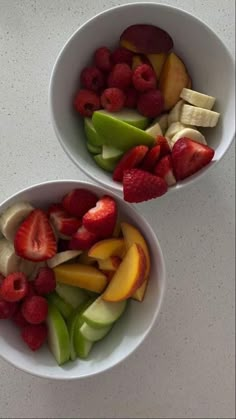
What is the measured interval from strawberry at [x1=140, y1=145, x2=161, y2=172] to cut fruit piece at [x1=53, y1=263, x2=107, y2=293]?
0.17 metres

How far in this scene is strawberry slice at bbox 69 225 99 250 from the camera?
31.5 inches

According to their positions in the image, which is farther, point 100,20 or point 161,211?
point 161,211

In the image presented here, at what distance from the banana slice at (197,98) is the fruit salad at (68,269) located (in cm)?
18

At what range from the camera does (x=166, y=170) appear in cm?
78

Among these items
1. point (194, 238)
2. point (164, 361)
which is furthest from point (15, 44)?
point (164, 361)

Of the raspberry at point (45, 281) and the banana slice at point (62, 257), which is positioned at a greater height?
the banana slice at point (62, 257)

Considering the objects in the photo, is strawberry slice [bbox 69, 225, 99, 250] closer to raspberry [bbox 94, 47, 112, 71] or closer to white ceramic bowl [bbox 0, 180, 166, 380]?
white ceramic bowl [bbox 0, 180, 166, 380]

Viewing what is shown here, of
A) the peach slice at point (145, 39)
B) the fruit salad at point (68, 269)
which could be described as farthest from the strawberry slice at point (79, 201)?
the peach slice at point (145, 39)

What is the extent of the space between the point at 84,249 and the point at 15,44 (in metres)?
0.35

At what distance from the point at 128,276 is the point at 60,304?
0.12m

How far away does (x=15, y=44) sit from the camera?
89 centimetres

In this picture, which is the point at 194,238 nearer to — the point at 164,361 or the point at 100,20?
the point at 164,361

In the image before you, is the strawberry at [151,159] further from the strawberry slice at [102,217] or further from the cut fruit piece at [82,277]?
the cut fruit piece at [82,277]

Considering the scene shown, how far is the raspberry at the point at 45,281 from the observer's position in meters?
0.79
